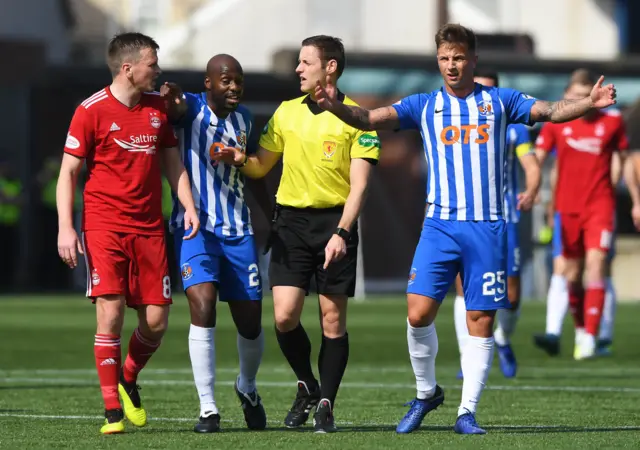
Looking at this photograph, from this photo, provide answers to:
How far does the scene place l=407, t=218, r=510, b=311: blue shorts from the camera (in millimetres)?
8336

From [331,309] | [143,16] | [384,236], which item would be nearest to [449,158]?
[331,309]

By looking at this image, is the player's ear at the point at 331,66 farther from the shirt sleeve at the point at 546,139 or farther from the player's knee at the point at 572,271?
the player's knee at the point at 572,271

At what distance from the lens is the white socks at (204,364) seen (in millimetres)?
8344

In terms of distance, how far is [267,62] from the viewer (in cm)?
4522

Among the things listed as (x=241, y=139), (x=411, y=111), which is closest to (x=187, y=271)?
(x=241, y=139)

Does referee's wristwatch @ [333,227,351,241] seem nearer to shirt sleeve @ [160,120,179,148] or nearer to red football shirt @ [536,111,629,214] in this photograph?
shirt sleeve @ [160,120,179,148]

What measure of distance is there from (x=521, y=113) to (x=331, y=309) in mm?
1449

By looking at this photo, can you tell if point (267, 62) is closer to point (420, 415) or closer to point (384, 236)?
point (384, 236)

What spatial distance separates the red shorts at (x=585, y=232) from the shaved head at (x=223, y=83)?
6.07 m

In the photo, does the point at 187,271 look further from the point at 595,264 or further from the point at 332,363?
the point at 595,264

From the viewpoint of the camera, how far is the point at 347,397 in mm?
10539

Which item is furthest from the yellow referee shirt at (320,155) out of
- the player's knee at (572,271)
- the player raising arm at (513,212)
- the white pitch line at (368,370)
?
the player's knee at (572,271)

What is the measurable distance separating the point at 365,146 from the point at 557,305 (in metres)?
6.27

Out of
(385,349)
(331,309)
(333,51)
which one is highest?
(333,51)
